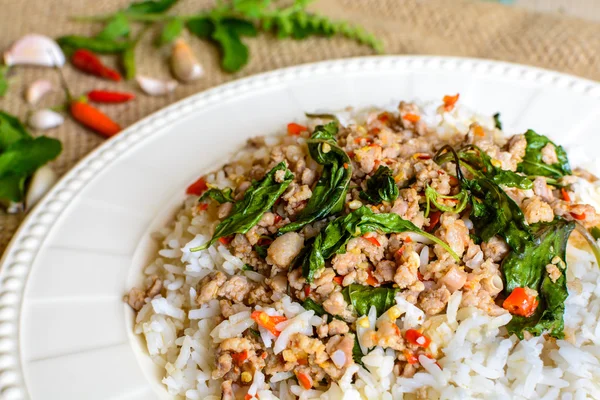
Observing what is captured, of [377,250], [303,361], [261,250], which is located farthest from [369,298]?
[261,250]

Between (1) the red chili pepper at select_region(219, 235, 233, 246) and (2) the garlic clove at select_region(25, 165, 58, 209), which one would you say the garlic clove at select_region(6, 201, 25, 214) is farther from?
(1) the red chili pepper at select_region(219, 235, 233, 246)

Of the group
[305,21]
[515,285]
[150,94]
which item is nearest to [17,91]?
[150,94]

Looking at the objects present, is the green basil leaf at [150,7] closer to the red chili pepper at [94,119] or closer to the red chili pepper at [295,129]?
the red chili pepper at [94,119]

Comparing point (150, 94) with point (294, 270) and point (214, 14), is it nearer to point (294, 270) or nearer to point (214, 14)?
point (214, 14)

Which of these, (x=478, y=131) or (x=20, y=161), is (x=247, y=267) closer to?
(x=478, y=131)

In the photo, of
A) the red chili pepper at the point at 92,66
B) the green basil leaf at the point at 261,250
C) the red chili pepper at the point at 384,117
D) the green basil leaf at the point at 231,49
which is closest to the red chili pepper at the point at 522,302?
the green basil leaf at the point at 261,250
